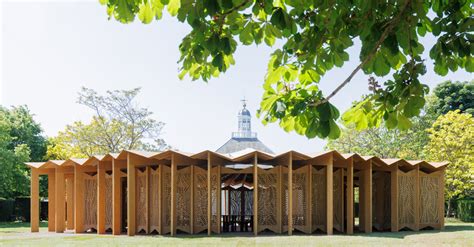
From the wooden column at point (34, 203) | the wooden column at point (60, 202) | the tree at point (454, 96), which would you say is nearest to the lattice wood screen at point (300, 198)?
the wooden column at point (60, 202)

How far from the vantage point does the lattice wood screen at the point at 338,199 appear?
18191 millimetres

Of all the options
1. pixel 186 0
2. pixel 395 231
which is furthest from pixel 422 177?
pixel 186 0

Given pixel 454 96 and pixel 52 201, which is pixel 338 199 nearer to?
pixel 52 201

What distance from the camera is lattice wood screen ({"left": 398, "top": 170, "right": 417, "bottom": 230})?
1905cm

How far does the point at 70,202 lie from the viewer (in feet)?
67.0

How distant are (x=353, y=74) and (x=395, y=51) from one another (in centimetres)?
52

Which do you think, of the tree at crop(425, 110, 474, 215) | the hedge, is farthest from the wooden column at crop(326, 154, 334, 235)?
the hedge

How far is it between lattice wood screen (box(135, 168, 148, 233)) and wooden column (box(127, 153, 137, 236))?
2.23 feet

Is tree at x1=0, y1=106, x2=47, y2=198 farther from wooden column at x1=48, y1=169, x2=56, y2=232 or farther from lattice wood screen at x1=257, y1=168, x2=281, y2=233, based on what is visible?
lattice wood screen at x1=257, y1=168, x2=281, y2=233

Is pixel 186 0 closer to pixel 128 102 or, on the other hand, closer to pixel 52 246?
pixel 52 246

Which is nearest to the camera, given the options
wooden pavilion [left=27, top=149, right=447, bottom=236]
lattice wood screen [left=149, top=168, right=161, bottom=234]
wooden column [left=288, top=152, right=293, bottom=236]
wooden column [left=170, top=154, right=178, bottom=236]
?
wooden column [left=288, top=152, right=293, bottom=236]

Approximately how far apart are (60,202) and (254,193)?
7409 millimetres

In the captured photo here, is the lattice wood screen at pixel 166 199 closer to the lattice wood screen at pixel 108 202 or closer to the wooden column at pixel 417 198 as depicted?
the lattice wood screen at pixel 108 202

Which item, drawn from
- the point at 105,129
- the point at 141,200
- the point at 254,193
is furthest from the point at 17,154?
the point at 254,193
